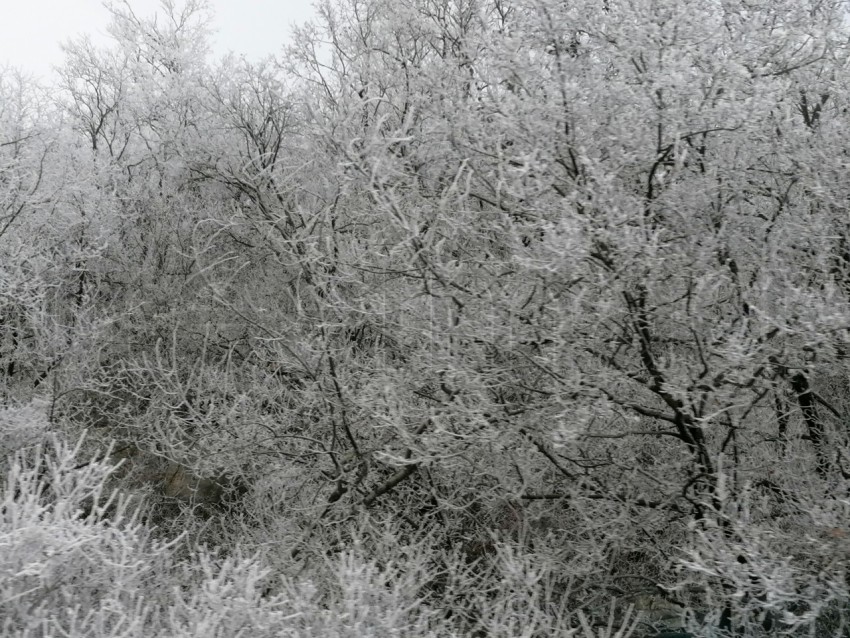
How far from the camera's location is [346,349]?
24.2ft

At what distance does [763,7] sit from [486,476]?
13.0ft

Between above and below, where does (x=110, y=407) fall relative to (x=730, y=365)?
below

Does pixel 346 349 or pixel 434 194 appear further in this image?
pixel 346 349

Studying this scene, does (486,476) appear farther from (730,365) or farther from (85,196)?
(85,196)

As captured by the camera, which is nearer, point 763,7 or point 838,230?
point 838,230

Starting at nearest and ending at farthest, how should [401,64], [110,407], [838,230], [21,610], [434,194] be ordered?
[21,610] → [838,230] → [434,194] → [401,64] → [110,407]

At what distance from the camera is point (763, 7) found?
19.7ft

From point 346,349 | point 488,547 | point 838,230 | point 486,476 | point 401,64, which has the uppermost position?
point 401,64

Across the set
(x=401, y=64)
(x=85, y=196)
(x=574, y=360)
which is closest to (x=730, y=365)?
(x=574, y=360)

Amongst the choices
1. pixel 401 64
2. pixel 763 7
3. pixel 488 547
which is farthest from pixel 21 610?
pixel 401 64

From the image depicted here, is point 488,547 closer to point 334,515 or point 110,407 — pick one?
point 334,515

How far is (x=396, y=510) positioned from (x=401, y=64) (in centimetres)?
527

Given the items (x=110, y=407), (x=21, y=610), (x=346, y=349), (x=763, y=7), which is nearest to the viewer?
(x=21, y=610)

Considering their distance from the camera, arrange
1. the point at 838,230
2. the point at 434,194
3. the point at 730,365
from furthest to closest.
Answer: the point at 434,194 < the point at 838,230 < the point at 730,365
